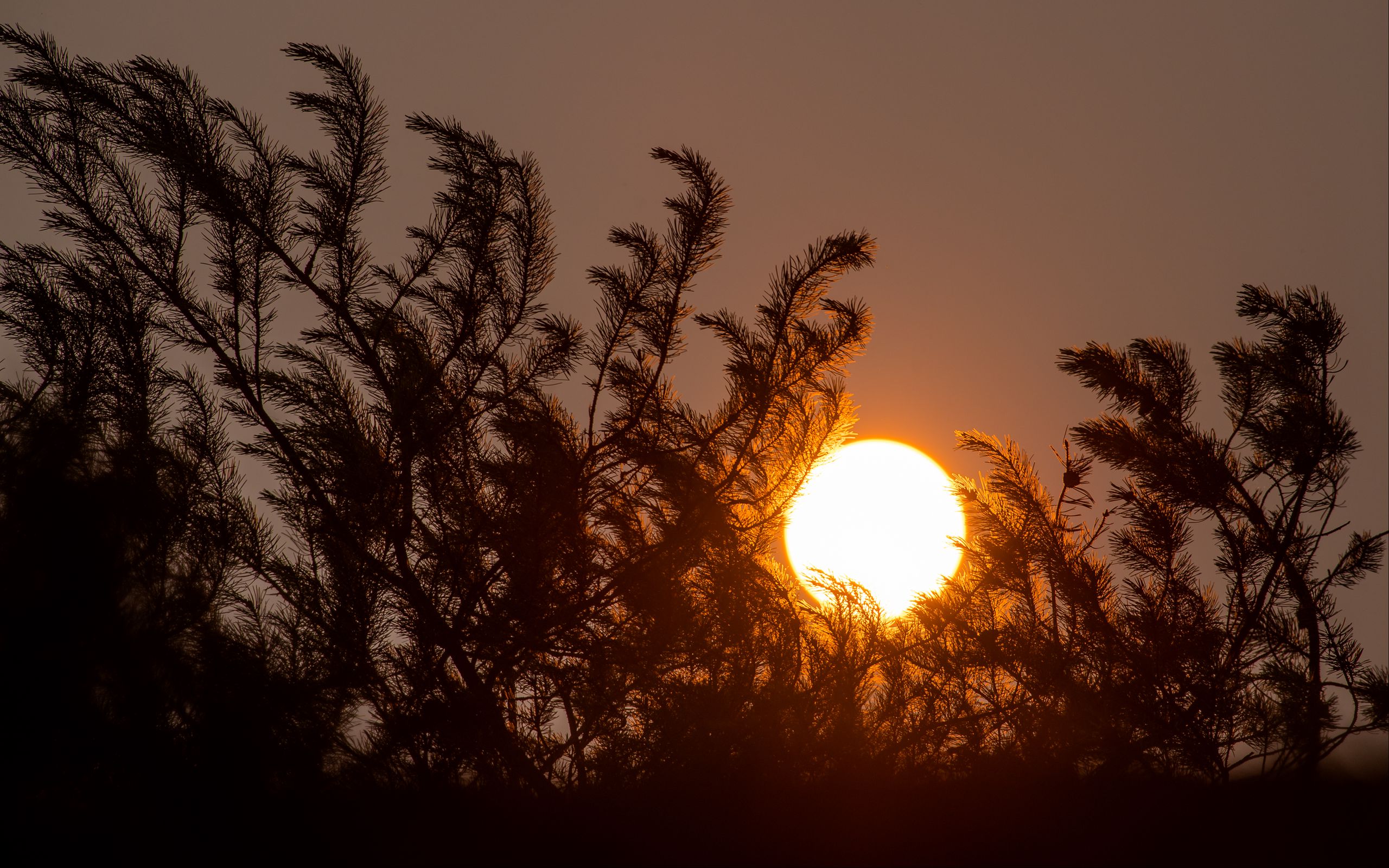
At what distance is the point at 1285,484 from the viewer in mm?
1628

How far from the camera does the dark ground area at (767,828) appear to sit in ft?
4.13

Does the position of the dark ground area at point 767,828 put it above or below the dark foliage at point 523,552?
below

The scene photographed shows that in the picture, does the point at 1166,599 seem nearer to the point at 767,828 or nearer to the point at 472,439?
the point at 767,828

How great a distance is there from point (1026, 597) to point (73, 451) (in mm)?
1914

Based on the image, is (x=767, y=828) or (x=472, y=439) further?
(x=472, y=439)

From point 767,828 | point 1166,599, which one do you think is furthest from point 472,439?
point 1166,599

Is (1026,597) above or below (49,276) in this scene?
below

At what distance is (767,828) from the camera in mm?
1303

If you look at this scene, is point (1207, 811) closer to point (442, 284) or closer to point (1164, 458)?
point (1164, 458)

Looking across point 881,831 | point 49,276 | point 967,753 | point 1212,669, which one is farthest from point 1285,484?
point 49,276

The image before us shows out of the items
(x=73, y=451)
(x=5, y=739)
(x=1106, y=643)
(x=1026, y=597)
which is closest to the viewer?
(x=5, y=739)

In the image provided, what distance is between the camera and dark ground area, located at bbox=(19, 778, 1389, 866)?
49.5 inches

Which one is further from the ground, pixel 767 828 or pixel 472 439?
pixel 472 439

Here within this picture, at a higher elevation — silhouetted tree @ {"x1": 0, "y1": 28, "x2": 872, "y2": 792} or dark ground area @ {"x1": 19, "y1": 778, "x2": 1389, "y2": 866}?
silhouetted tree @ {"x1": 0, "y1": 28, "x2": 872, "y2": 792}
